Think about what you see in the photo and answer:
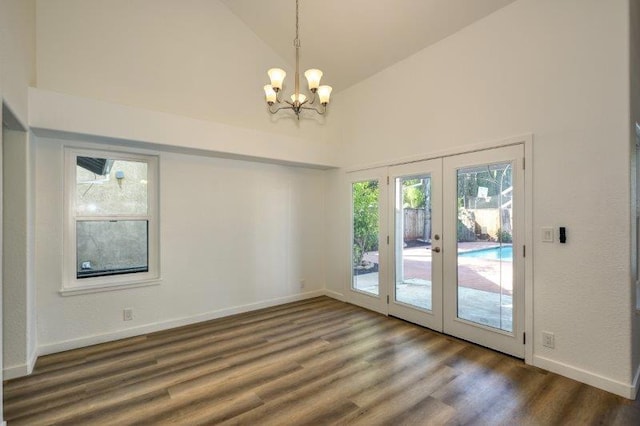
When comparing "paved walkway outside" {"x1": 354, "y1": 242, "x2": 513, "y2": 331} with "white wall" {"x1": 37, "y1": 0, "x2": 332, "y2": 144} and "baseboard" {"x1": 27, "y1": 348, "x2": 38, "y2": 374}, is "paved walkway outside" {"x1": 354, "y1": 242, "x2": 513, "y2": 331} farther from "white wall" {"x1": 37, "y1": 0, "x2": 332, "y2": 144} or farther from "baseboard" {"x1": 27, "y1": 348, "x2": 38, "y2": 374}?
"baseboard" {"x1": 27, "y1": 348, "x2": 38, "y2": 374}

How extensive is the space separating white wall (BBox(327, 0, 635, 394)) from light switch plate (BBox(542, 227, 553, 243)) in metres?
0.05

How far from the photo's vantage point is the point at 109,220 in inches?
139

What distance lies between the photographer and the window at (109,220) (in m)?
3.32

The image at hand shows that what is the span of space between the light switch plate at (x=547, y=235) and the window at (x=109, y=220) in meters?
4.28

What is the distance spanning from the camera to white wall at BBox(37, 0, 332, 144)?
3117mm

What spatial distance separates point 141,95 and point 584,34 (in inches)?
176

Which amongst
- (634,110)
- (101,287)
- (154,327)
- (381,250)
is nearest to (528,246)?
(634,110)

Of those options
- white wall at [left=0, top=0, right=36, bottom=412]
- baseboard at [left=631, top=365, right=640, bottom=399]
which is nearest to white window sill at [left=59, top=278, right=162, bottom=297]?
white wall at [left=0, top=0, right=36, bottom=412]

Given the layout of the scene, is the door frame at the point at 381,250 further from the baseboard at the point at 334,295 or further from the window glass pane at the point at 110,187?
the window glass pane at the point at 110,187

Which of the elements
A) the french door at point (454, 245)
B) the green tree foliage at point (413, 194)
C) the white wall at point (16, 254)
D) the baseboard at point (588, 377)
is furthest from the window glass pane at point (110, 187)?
the baseboard at point (588, 377)

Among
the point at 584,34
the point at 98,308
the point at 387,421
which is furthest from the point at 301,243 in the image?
the point at 584,34

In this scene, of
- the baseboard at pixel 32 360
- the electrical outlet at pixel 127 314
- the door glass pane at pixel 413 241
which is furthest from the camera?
the door glass pane at pixel 413 241

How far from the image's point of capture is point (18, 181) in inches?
107

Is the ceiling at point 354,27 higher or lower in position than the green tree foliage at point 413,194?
higher
